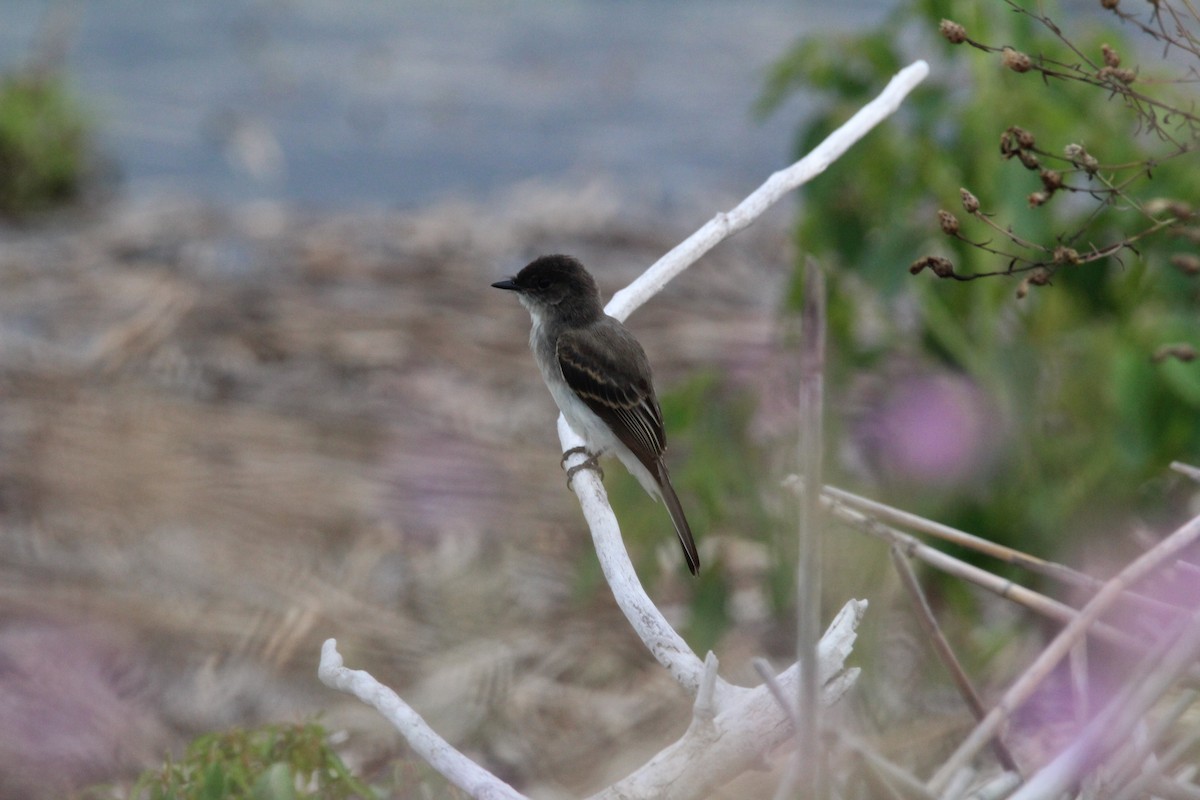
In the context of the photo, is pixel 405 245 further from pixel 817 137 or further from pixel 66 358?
pixel 817 137

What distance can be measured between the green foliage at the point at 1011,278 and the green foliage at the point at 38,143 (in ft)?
16.2

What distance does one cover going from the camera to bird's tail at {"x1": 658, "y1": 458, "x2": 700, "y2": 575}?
137 inches

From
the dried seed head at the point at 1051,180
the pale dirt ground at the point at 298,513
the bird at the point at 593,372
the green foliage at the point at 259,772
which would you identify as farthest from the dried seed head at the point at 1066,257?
the pale dirt ground at the point at 298,513

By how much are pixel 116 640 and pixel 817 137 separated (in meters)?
2.45

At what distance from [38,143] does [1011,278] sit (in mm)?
5817

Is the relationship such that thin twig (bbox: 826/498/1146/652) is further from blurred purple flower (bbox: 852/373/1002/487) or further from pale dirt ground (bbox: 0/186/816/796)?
blurred purple flower (bbox: 852/373/1002/487)

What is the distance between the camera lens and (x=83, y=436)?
5.08 metres

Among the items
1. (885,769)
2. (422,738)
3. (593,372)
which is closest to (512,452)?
(593,372)

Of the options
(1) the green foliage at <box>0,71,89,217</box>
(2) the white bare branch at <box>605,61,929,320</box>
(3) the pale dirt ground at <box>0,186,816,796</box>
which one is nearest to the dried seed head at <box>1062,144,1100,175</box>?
(2) the white bare branch at <box>605,61,929,320</box>

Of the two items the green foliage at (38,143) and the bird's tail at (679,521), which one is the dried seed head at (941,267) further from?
the green foliage at (38,143)

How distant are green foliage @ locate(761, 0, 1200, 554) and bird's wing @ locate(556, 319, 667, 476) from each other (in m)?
0.60

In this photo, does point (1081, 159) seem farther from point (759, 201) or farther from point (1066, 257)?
point (759, 201)

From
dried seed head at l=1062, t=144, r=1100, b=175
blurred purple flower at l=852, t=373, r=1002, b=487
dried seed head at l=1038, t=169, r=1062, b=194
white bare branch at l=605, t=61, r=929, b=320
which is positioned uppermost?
dried seed head at l=1062, t=144, r=1100, b=175

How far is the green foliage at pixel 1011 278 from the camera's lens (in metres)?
3.71
